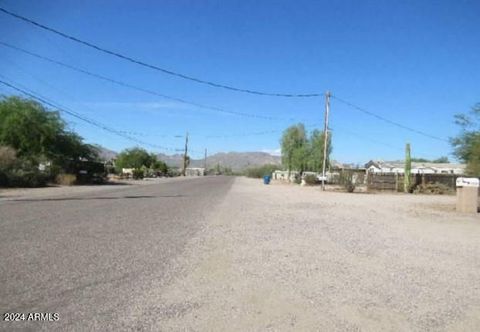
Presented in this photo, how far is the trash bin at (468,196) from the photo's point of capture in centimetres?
2433

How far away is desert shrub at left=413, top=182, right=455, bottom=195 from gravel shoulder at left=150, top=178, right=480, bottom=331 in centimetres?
3318

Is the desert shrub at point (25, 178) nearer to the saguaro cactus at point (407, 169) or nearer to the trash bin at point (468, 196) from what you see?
the trash bin at point (468, 196)

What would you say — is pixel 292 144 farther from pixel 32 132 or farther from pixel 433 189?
pixel 32 132

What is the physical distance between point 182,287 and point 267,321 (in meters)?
1.85

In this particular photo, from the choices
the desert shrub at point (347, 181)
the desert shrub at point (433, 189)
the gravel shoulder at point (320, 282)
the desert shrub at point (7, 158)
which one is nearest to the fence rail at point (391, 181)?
the desert shrub at point (433, 189)

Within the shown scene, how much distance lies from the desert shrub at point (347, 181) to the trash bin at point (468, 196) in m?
20.7

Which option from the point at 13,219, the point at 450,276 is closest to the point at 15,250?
the point at 13,219

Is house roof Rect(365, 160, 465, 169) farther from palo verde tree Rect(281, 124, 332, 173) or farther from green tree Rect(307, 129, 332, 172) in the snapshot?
green tree Rect(307, 129, 332, 172)

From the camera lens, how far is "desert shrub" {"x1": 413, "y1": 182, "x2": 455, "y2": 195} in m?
46.5

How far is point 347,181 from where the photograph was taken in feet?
152

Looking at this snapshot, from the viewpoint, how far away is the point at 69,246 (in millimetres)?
10250

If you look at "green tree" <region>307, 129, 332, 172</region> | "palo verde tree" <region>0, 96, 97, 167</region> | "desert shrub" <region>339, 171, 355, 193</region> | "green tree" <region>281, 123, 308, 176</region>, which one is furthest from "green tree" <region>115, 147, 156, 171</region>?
"desert shrub" <region>339, 171, 355, 193</region>

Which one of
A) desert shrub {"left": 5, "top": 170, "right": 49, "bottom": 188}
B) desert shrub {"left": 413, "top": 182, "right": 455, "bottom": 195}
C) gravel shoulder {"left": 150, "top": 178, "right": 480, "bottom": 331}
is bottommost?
gravel shoulder {"left": 150, "top": 178, "right": 480, "bottom": 331}

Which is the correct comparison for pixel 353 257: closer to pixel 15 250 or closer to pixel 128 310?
pixel 128 310
